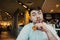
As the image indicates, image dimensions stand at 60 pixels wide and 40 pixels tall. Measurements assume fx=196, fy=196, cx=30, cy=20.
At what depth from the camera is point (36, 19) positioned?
1459mm

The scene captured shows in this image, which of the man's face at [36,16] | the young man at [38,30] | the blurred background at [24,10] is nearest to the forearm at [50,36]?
the young man at [38,30]

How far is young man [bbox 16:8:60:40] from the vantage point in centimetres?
143

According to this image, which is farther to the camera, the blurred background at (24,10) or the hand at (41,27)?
the blurred background at (24,10)

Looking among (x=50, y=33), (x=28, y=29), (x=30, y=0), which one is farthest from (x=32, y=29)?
(x=30, y=0)

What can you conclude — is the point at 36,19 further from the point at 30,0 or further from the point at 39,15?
the point at 30,0

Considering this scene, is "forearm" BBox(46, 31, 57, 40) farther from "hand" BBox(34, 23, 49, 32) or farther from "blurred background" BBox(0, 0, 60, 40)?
"blurred background" BBox(0, 0, 60, 40)

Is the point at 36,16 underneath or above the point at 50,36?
above

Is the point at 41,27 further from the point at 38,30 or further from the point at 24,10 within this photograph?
the point at 24,10

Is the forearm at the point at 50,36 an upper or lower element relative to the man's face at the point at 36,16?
→ lower

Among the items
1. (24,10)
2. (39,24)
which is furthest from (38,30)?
(24,10)

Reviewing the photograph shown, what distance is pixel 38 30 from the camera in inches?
58.9

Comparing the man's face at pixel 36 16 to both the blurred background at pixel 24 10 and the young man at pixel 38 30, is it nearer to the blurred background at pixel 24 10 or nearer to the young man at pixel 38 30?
the young man at pixel 38 30

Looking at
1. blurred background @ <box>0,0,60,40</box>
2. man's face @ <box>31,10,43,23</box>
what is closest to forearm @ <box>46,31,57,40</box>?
man's face @ <box>31,10,43,23</box>

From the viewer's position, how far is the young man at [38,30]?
1.43 m
